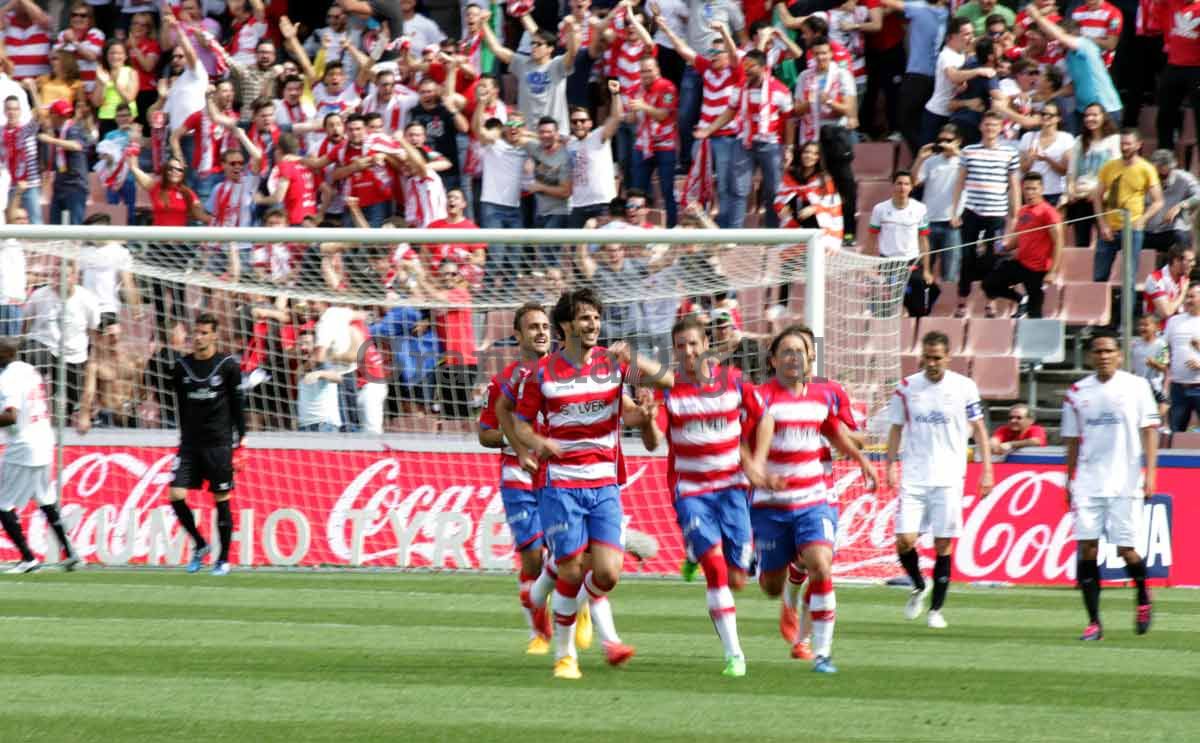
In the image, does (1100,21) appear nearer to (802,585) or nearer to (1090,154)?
(1090,154)

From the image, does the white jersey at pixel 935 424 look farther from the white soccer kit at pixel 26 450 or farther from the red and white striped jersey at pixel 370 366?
the white soccer kit at pixel 26 450

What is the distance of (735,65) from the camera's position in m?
20.2

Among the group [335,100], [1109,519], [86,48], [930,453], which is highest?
[86,48]

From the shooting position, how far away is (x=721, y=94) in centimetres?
2005

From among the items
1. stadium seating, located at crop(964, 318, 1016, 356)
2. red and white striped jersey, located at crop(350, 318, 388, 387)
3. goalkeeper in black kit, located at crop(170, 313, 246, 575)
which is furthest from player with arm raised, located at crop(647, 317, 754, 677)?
stadium seating, located at crop(964, 318, 1016, 356)

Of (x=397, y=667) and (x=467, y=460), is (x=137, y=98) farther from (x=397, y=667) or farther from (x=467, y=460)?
(x=397, y=667)

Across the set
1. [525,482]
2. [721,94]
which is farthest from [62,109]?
[525,482]

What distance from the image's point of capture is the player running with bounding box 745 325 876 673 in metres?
9.94

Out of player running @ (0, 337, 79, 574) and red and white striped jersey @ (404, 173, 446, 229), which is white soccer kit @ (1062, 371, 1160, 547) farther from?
red and white striped jersey @ (404, 173, 446, 229)

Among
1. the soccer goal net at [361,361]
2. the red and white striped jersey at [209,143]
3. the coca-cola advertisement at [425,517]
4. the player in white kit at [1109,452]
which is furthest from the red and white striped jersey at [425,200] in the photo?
the player in white kit at [1109,452]

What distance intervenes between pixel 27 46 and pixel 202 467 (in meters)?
10.1

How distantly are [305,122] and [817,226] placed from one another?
21.7 ft

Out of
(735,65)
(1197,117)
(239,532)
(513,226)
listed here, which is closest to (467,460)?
(239,532)

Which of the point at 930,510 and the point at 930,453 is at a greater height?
the point at 930,453
